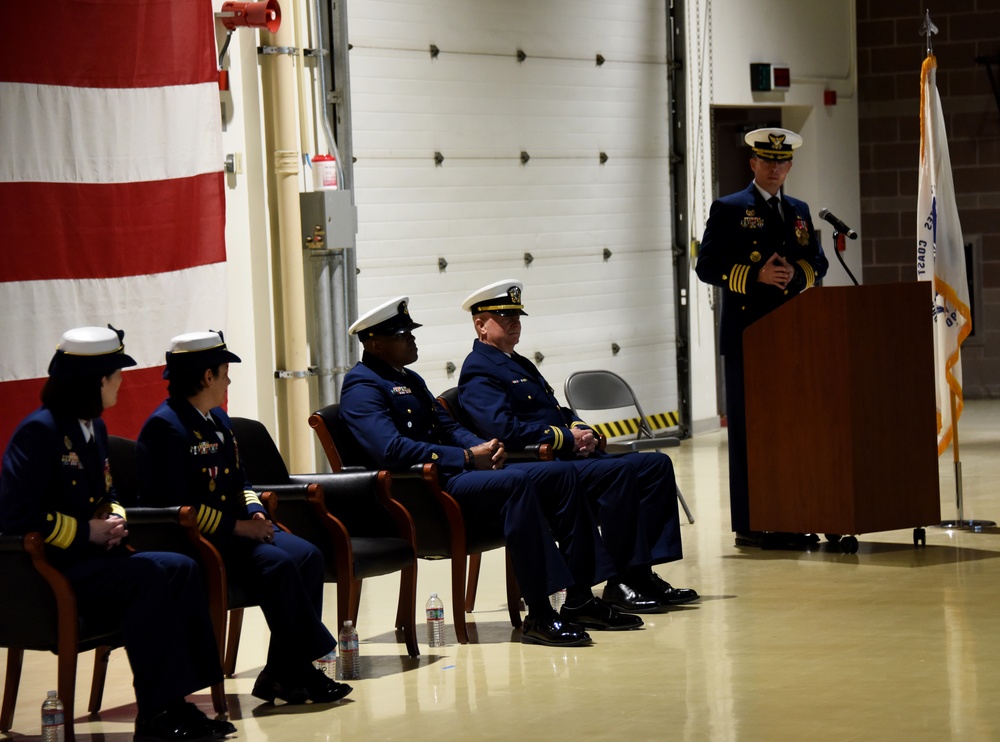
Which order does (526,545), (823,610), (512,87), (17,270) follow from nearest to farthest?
(526,545) → (823,610) → (17,270) → (512,87)

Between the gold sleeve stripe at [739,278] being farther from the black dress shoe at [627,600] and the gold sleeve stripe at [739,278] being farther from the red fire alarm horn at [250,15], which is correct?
the red fire alarm horn at [250,15]

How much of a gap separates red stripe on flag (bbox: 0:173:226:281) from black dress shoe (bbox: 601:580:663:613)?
257cm

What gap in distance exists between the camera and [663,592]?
6.34 metres

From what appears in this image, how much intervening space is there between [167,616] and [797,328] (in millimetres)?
3512

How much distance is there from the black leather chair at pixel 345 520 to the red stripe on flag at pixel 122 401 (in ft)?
4.09

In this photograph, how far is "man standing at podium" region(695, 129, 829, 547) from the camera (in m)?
7.54

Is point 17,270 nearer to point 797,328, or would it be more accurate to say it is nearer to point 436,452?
point 436,452

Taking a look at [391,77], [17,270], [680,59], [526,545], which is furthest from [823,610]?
[680,59]

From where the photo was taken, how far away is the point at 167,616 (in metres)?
4.59

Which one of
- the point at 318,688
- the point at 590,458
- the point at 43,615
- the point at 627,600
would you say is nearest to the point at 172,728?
the point at 43,615

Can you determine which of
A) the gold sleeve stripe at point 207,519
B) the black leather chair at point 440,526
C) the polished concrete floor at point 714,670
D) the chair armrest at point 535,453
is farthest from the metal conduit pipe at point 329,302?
the gold sleeve stripe at point 207,519

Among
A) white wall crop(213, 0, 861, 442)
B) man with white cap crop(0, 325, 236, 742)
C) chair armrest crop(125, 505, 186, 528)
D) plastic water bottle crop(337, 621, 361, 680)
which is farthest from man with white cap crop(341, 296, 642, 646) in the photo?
white wall crop(213, 0, 861, 442)

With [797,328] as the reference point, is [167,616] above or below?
below

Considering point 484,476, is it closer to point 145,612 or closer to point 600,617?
point 600,617
